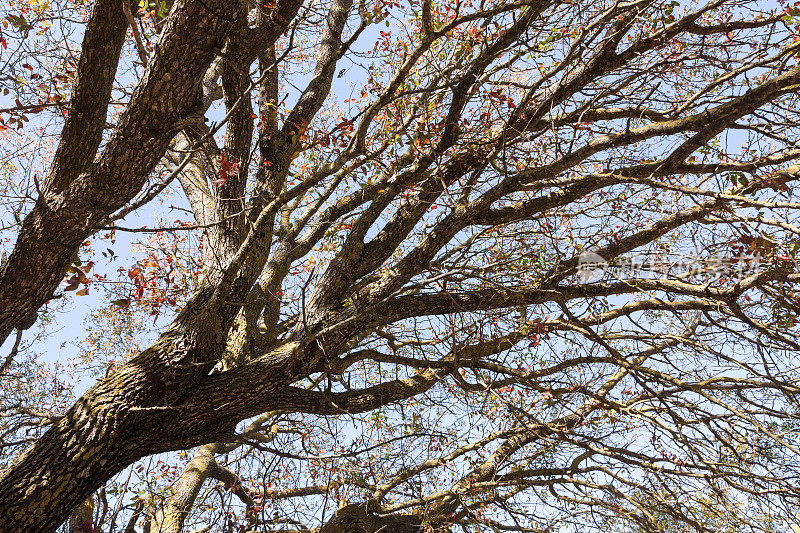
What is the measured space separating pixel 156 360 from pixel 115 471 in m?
0.82

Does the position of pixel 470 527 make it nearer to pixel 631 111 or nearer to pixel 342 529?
pixel 342 529

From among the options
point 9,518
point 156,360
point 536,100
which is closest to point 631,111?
point 536,100

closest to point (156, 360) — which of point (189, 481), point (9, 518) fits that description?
point (9, 518)

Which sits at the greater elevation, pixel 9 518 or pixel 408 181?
pixel 408 181

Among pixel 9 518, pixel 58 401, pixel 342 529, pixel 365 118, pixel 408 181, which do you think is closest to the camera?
pixel 9 518

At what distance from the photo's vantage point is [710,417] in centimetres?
420

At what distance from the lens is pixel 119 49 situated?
3516mm

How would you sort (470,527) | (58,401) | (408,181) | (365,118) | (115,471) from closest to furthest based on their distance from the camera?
(115,471), (365,118), (408,181), (470,527), (58,401)

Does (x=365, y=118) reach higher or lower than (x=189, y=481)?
higher

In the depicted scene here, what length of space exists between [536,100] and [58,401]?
7974 millimetres

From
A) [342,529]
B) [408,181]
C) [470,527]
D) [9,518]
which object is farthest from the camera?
[470,527]

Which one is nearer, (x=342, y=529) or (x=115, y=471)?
(x=115, y=471)

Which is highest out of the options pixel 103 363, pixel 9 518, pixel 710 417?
pixel 103 363

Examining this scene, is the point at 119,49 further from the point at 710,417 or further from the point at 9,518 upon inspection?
the point at 710,417
